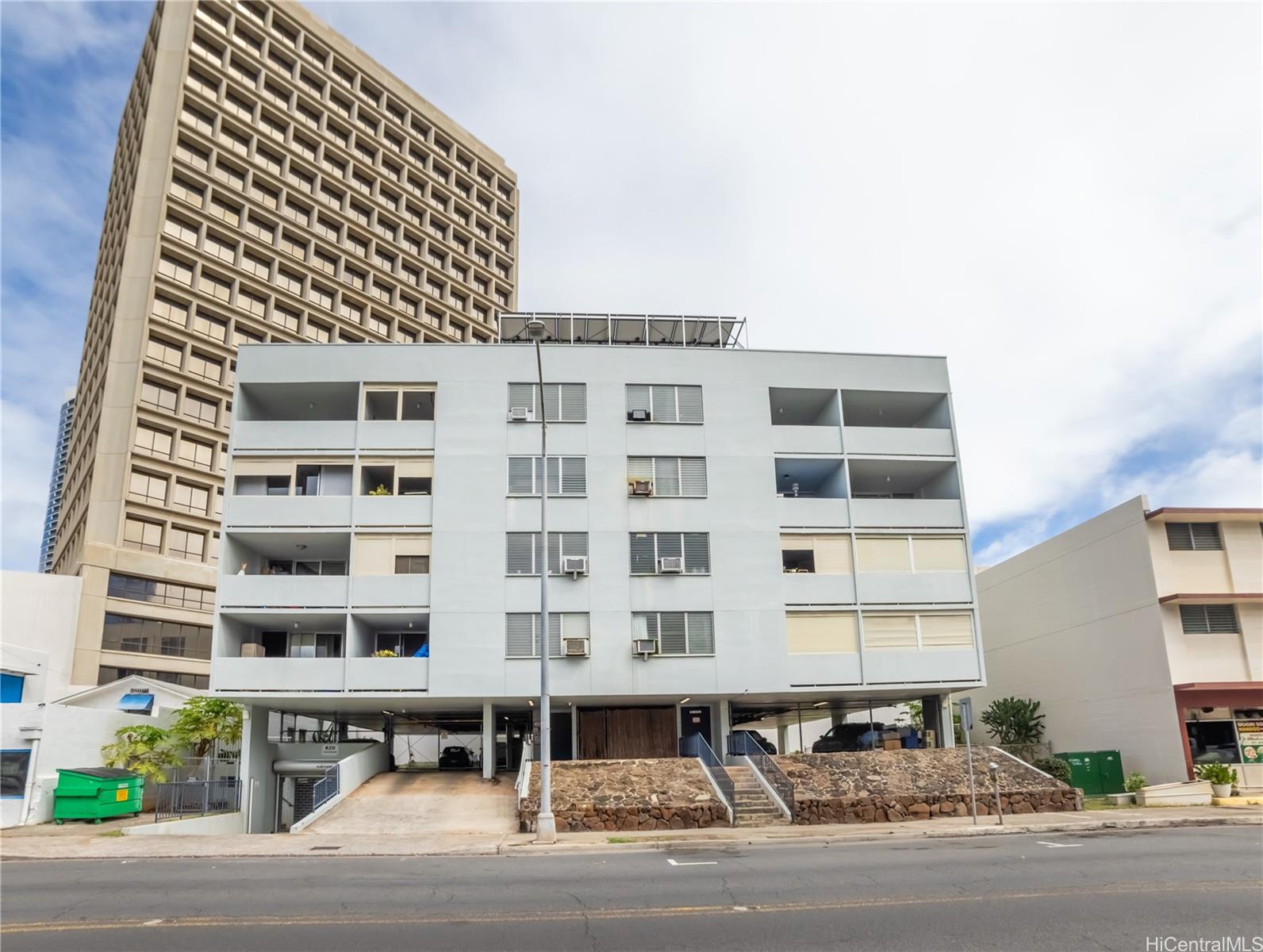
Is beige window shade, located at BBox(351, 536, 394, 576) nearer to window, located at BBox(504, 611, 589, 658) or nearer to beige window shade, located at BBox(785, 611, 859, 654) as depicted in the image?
window, located at BBox(504, 611, 589, 658)

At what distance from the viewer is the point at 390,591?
31484 millimetres

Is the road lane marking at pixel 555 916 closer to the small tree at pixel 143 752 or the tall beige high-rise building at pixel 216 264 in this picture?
the small tree at pixel 143 752

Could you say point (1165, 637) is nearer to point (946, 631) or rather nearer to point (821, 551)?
point (946, 631)

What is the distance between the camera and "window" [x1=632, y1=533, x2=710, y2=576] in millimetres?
32375

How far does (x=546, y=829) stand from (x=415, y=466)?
1565 centimetres

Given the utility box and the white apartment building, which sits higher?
the white apartment building

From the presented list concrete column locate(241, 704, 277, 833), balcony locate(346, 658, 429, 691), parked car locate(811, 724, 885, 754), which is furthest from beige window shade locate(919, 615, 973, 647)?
concrete column locate(241, 704, 277, 833)

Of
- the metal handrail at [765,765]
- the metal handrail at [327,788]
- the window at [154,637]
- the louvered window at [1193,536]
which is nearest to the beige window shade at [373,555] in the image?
the metal handrail at [327,788]

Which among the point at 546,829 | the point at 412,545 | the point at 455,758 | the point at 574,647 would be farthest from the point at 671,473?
the point at 546,829

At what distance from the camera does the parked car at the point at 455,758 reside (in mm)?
35969

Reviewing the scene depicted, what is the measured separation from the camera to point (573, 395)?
33844 millimetres

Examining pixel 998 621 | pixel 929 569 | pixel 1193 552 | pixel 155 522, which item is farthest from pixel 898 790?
pixel 155 522

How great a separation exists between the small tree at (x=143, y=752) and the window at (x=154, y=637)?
1049 inches

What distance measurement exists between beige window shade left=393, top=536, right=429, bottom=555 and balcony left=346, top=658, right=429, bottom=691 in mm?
3628
